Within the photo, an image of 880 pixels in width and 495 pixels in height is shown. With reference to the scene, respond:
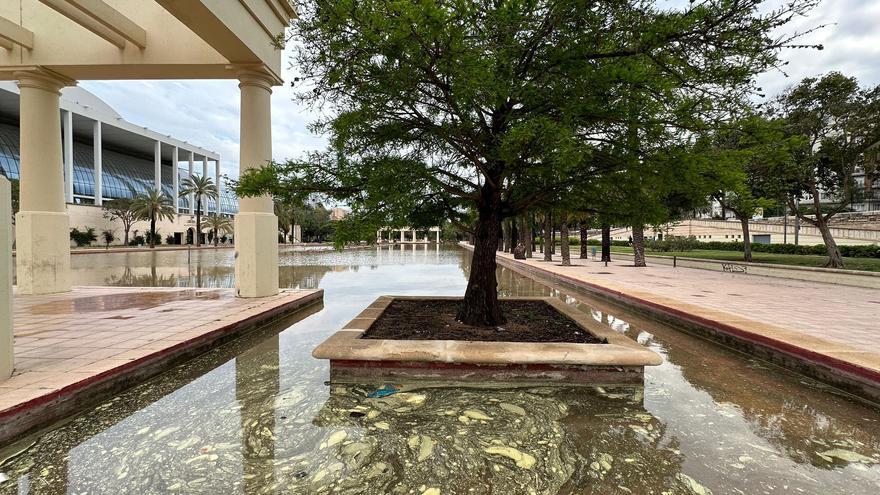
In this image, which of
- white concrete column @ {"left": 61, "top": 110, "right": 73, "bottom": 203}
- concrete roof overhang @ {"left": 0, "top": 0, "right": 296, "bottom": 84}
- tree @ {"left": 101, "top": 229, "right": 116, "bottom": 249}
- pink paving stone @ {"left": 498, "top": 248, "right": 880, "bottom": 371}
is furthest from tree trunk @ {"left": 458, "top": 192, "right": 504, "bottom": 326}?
tree @ {"left": 101, "top": 229, "right": 116, "bottom": 249}

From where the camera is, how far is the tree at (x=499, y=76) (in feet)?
14.8

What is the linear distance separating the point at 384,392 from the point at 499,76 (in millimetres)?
4130

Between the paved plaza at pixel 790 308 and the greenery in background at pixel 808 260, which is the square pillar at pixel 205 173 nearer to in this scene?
the paved plaza at pixel 790 308

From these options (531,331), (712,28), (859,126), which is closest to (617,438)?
(531,331)

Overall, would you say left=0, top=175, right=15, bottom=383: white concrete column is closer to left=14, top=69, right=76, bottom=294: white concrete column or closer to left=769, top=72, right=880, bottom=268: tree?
left=14, top=69, right=76, bottom=294: white concrete column

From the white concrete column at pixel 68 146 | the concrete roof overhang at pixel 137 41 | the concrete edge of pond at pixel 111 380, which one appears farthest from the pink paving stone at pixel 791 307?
the white concrete column at pixel 68 146

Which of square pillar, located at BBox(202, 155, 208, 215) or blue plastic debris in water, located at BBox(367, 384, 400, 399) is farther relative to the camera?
square pillar, located at BBox(202, 155, 208, 215)

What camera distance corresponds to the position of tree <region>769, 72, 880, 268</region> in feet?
59.1

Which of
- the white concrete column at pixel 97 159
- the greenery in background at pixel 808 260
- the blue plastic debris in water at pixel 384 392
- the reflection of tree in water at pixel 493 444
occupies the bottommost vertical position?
the reflection of tree in water at pixel 493 444

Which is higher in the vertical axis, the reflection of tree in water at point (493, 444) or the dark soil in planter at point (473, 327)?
the dark soil in planter at point (473, 327)

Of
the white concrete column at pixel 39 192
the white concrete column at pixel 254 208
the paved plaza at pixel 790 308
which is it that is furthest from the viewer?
the white concrete column at pixel 39 192

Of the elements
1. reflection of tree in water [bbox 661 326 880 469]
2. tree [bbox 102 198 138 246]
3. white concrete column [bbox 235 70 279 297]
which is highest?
tree [bbox 102 198 138 246]

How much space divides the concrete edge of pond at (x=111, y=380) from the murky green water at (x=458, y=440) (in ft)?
0.62

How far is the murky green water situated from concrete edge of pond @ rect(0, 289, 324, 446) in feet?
0.62
